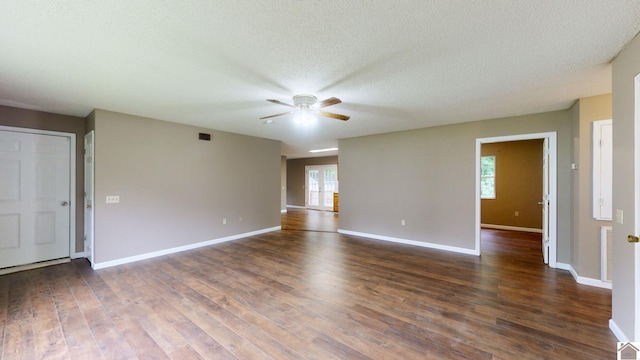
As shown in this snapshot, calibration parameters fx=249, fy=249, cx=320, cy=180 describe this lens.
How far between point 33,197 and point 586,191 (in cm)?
794

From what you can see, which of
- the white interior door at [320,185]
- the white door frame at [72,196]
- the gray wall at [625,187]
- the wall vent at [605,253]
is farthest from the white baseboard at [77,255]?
the white interior door at [320,185]

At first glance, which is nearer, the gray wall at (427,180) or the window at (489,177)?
the gray wall at (427,180)

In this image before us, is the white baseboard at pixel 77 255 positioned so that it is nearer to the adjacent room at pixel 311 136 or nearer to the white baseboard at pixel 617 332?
the adjacent room at pixel 311 136

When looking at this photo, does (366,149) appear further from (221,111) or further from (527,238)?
(527,238)

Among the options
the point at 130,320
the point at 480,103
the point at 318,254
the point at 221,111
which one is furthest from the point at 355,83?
the point at 130,320

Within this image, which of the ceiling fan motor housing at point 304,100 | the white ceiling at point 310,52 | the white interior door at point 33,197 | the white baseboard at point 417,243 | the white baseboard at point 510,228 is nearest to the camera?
→ the white ceiling at point 310,52

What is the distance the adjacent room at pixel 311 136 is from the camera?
73.2 inches

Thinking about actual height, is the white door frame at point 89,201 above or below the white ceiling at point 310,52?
below

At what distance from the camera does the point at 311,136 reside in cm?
603

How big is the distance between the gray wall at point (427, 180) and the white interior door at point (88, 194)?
4.81 metres

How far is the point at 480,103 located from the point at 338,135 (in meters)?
3.00

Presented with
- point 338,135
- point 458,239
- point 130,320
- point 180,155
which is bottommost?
point 130,320

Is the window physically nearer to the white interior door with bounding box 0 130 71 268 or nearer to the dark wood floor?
the dark wood floor

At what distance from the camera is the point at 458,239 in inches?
185
